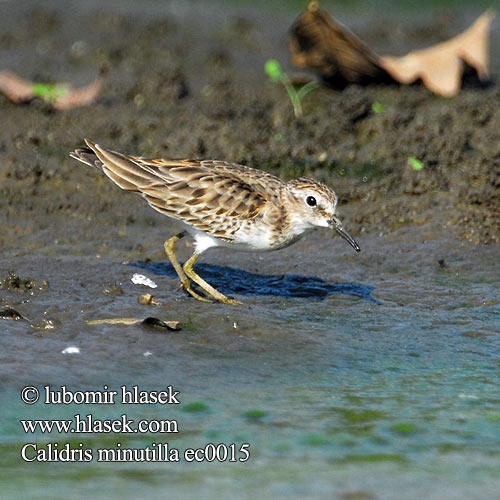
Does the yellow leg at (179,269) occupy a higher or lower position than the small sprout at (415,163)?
lower

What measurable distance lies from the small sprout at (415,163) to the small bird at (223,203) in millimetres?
2282

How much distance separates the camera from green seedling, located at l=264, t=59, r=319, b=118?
11.0 metres

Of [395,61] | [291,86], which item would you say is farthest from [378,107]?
[291,86]

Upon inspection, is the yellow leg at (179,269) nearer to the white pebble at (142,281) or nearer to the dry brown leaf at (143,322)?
the white pebble at (142,281)

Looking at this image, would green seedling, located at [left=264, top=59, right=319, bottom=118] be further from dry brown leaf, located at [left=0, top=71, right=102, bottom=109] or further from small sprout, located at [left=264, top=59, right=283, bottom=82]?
dry brown leaf, located at [left=0, top=71, right=102, bottom=109]

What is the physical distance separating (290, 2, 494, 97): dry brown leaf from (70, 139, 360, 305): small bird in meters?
3.67

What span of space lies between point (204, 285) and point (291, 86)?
458cm

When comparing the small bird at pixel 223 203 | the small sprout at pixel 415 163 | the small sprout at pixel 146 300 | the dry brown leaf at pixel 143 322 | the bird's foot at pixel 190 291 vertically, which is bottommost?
the dry brown leaf at pixel 143 322

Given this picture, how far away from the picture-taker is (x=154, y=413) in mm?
5328

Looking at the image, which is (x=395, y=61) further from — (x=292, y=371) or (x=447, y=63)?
(x=292, y=371)

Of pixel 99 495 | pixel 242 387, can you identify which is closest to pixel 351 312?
pixel 242 387

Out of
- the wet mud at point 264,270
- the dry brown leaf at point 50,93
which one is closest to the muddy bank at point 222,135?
the wet mud at point 264,270

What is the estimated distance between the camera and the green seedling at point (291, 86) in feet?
36.0

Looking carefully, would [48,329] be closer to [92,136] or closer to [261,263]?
[261,263]
